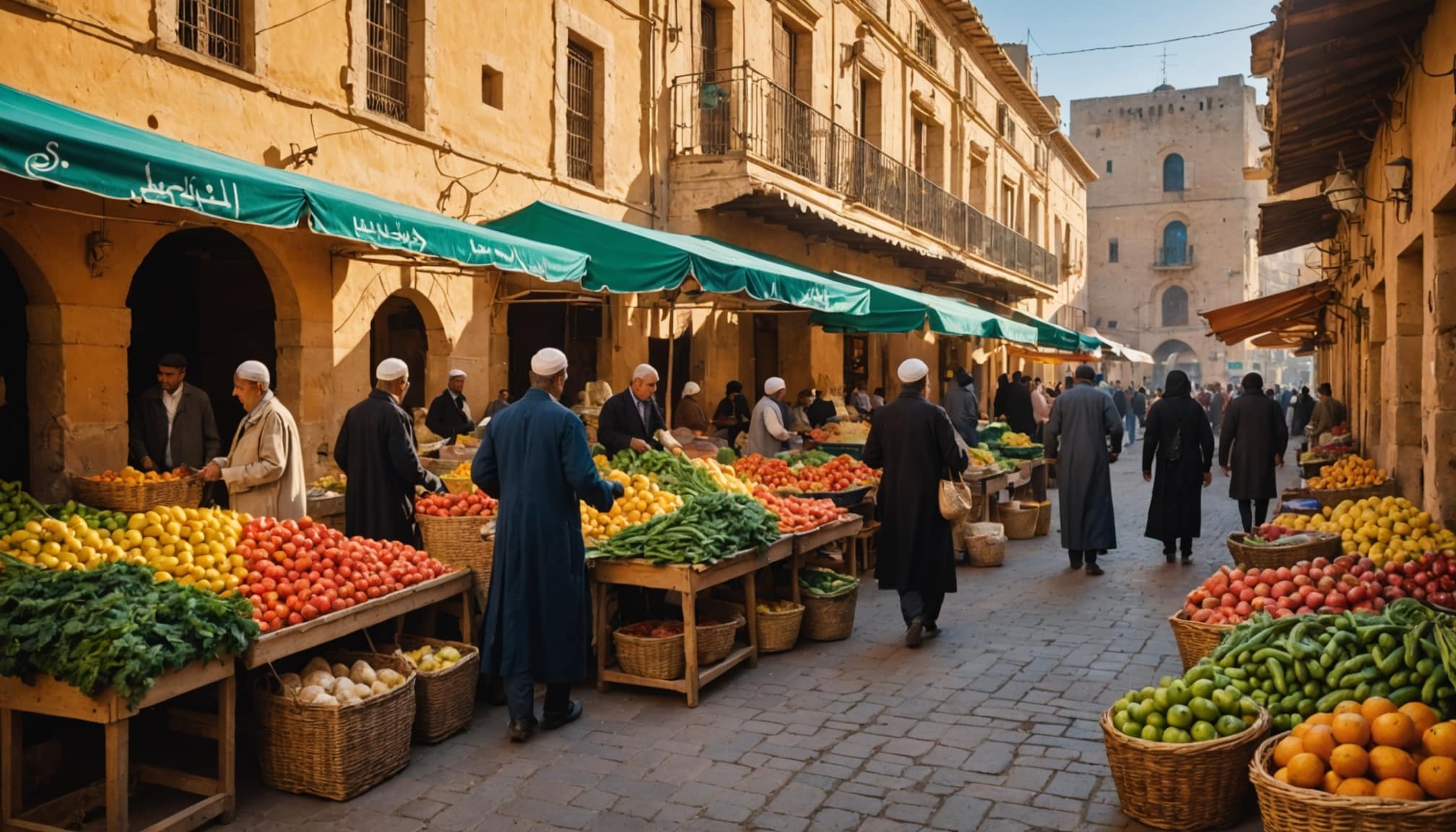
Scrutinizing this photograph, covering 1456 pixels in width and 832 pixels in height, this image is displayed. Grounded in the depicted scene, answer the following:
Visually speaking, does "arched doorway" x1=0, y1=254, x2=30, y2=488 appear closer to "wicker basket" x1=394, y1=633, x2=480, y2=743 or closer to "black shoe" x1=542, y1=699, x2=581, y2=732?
"wicker basket" x1=394, y1=633, x2=480, y2=743

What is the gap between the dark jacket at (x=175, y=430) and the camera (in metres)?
7.86

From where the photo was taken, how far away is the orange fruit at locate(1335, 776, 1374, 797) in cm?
350

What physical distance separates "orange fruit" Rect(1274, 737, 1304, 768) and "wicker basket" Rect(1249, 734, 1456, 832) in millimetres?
114

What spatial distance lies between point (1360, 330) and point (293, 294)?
11650mm

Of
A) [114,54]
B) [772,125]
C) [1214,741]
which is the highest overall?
[772,125]

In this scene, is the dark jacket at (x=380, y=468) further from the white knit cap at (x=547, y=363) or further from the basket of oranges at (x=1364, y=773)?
the basket of oranges at (x=1364, y=773)

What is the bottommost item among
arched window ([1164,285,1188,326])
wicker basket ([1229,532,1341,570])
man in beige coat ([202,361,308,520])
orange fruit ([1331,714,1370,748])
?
orange fruit ([1331,714,1370,748])

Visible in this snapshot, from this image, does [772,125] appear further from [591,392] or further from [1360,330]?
[1360,330]

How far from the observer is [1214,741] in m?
4.07

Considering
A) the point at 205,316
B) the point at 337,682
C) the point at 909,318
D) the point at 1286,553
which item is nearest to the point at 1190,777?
the point at 337,682

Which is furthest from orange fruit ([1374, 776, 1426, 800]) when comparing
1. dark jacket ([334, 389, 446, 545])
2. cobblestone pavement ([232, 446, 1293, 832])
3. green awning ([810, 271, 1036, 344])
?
green awning ([810, 271, 1036, 344])

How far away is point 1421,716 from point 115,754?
4647 millimetres

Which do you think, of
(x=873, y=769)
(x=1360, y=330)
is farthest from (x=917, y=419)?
(x=1360, y=330)

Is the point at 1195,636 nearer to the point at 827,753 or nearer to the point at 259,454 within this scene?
the point at 827,753
